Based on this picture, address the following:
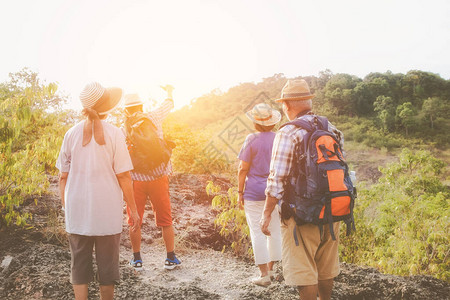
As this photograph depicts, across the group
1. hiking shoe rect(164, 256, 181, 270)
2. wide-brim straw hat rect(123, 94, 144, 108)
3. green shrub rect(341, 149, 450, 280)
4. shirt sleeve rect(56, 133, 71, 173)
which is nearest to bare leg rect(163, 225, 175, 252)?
hiking shoe rect(164, 256, 181, 270)

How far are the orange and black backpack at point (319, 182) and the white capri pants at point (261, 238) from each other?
4.39 ft

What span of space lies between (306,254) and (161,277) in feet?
6.46

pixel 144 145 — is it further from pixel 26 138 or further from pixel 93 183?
pixel 26 138

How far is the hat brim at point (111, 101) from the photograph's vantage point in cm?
251

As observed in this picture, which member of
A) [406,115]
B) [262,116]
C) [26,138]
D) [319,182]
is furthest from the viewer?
[406,115]

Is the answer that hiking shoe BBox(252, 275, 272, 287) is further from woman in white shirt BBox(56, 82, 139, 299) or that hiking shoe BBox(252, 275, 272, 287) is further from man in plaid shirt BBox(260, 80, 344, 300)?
woman in white shirt BBox(56, 82, 139, 299)

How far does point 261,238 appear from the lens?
12.0 ft

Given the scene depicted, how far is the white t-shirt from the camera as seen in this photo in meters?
2.37

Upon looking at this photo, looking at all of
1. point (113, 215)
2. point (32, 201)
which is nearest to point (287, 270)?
point (113, 215)

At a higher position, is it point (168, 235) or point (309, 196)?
point (309, 196)

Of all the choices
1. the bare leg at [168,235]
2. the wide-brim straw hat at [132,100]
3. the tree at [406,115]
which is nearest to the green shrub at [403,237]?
the bare leg at [168,235]

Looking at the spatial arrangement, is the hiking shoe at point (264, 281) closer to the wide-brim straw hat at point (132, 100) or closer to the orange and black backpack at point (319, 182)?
the orange and black backpack at point (319, 182)

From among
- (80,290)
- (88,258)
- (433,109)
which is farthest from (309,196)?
(433,109)

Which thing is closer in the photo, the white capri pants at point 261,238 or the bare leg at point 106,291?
the bare leg at point 106,291
